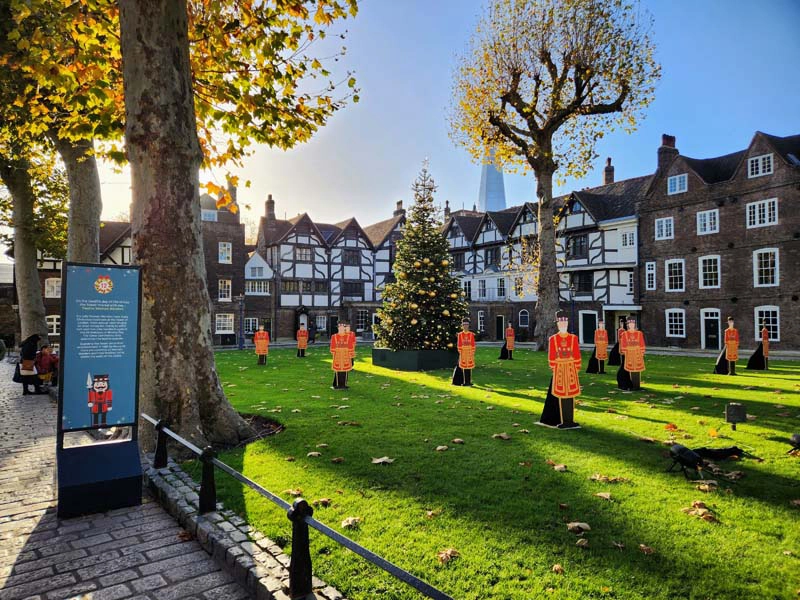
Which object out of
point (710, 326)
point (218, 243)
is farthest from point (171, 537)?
point (218, 243)

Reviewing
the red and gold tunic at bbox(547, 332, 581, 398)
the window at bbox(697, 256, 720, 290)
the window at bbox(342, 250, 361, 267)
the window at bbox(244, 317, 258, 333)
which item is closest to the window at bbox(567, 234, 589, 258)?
the window at bbox(697, 256, 720, 290)

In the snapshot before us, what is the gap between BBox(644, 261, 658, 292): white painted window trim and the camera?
33406 millimetres

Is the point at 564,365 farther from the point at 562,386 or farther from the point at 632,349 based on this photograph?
the point at 632,349

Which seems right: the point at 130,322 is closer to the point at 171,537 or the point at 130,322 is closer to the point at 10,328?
the point at 171,537

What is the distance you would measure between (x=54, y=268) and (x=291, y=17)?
3619 centimetres

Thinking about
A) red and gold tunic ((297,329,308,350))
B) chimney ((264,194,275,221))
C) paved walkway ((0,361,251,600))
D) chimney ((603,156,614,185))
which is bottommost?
paved walkway ((0,361,251,600))

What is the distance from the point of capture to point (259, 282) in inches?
1738

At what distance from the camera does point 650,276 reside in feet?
111

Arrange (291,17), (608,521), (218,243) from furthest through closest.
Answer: (218,243) → (291,17) → (608,521)

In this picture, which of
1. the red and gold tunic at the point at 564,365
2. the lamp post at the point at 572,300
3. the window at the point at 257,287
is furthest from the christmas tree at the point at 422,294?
the window at the point at 257,287

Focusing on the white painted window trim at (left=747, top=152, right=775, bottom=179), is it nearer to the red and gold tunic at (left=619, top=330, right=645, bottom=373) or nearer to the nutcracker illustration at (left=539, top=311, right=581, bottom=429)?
the red and gold tunic at (left=619, top=330, right=645, bottom=373)

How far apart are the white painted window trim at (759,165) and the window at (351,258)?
1265 inches

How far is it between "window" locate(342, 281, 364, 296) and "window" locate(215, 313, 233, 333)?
37.6 ft

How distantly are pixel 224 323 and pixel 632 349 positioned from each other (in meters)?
34.2
